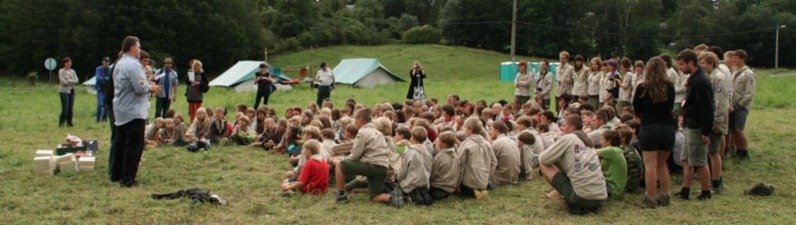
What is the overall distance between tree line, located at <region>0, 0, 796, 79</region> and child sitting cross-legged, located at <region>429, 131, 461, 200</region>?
124 feet

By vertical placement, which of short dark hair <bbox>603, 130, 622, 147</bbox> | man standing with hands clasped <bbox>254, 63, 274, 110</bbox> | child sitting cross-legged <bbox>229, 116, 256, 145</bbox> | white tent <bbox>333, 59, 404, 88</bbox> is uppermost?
white tent <bbox>333, 59, 404, 88</bbox>

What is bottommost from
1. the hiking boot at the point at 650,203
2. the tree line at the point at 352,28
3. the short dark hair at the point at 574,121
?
the hiking boot at the point at 650,203

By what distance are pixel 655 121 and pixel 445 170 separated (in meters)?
2.07

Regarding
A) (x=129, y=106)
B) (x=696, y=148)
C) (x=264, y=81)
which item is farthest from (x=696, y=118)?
(x=264, y=81)

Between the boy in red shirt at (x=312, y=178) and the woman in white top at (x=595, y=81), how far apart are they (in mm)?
5989

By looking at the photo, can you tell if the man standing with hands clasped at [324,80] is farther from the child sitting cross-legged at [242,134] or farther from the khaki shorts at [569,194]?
the khaki shorts at [569,194]

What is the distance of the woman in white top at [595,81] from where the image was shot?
11125 millimetres

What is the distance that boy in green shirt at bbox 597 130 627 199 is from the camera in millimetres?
6508

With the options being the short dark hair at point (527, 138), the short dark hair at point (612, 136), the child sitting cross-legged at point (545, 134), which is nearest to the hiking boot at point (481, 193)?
the short dark hair at point (527, 138)

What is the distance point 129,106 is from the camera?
7.20 m

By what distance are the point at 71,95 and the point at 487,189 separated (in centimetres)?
975

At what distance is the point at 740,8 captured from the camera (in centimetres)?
6378

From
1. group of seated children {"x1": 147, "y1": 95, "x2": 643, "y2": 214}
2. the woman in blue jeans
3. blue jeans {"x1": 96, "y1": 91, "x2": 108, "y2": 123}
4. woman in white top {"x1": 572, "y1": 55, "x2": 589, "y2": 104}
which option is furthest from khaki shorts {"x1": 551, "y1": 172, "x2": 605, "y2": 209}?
blue jeans {"x1": 96, "y1": 91, "x2": 108, "y2": 123}

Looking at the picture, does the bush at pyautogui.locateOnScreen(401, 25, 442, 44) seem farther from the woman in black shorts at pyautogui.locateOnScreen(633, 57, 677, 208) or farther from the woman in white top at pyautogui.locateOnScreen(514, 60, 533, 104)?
the woman in black shorts at pyautogui.locateOnScreen(633, 57, 677, 208)
